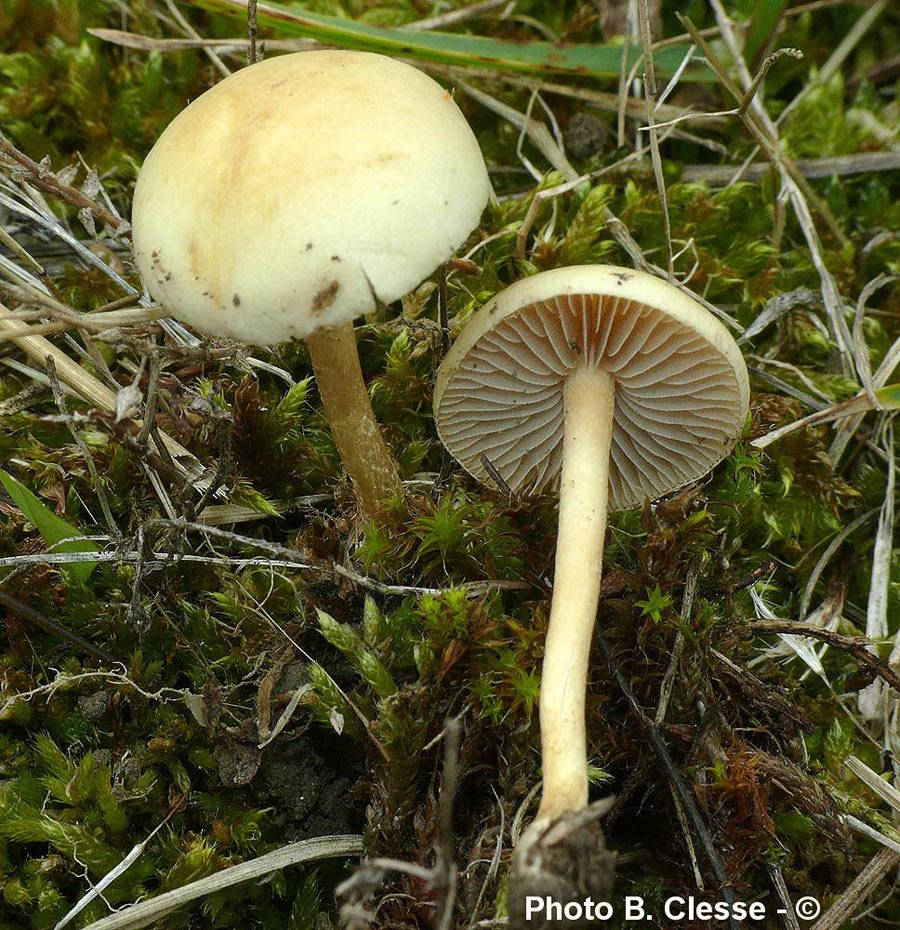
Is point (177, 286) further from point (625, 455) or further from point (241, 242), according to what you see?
point (625, 455)

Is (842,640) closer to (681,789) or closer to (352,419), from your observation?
(681,789)

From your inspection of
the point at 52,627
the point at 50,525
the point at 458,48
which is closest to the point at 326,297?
the point at 50,525


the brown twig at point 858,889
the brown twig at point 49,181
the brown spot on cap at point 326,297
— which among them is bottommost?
the brown twig at point 858,889

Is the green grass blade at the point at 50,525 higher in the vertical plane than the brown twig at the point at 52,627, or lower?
higher

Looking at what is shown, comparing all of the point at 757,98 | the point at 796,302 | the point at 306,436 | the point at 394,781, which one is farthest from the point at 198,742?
the point at 757,98

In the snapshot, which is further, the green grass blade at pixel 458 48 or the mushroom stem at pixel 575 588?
the green grass blade at pixel 458 48

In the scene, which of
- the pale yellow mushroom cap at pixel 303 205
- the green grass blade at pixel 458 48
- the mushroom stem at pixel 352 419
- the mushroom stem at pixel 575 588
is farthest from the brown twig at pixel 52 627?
the green grass blade at pixel 458 48

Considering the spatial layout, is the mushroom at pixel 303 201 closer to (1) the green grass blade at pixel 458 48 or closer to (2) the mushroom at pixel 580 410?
(2) the mushroom at pixel 580 410
